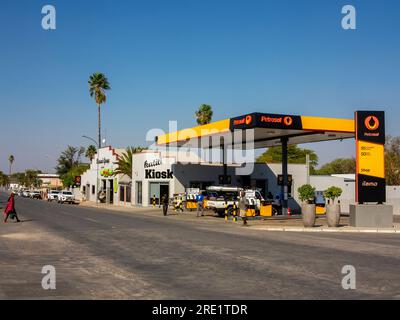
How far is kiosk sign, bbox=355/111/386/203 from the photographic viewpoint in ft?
82.3

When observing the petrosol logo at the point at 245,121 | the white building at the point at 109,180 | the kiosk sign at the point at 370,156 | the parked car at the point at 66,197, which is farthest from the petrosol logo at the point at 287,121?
the parked car at the point at 66,197

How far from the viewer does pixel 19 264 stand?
1199cm

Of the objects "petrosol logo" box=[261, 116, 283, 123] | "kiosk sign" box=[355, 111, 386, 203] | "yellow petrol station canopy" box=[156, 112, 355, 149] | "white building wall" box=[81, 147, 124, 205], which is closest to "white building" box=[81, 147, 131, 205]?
"white building wall" box=[81, 147, 124, 205]

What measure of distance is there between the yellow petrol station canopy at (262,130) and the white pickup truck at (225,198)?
4.04 metres

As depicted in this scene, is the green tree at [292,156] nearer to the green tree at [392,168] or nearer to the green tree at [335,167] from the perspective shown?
the green tree at [335,167]

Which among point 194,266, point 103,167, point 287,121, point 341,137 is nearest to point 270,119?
point 287,121

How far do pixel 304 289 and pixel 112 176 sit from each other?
57.9 meters

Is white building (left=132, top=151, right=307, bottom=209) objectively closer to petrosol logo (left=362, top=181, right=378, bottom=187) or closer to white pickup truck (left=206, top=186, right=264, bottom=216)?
white pickup truck (left=206, top=186, right=264, bottom=216)

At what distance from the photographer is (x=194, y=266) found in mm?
11852

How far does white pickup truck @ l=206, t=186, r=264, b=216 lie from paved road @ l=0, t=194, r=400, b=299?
14229mm

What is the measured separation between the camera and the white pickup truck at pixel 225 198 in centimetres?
3397

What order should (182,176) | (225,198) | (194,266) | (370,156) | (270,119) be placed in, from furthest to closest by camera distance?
1. (182,176)
2. (225,198)
3. (270,119)
4. (370,156)
5. (194,266)

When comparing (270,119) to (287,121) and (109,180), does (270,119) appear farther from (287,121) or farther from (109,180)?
(109,180)

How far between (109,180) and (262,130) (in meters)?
38.6
